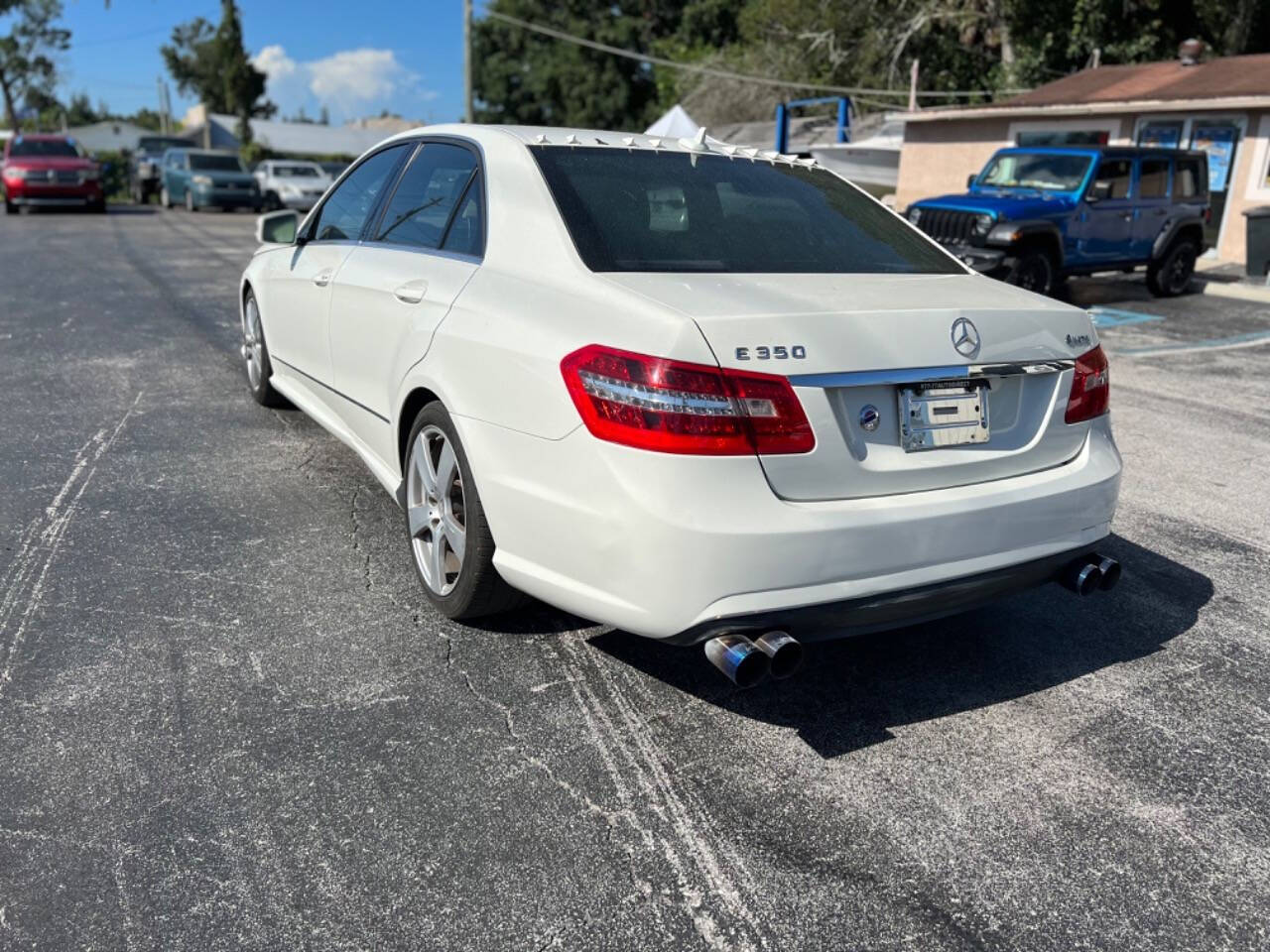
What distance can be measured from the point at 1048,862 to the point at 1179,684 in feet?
Answer: 3.94

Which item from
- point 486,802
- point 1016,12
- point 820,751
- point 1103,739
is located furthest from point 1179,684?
point 1016,12

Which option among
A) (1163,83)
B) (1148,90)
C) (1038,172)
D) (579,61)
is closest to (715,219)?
(1038,172)

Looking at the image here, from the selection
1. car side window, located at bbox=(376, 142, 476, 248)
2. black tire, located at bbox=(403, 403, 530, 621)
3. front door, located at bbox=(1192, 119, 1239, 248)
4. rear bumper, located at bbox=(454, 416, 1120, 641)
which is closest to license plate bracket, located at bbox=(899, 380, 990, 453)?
rear bumper, located at bbox=(454, 416, 1120, 641)

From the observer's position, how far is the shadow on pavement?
3131 mm

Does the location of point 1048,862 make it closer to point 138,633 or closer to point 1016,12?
point 138,633

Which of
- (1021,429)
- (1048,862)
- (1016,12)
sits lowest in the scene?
(1048,862)

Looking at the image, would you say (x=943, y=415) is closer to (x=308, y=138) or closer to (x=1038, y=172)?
(x=1038, y=172)

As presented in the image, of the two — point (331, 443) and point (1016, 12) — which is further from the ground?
point (1016, 12)

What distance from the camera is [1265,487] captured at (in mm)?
5535

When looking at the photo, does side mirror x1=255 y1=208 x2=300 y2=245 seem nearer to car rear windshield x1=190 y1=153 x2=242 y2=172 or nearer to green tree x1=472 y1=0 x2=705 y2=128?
car rear windshield x1=190 y1=153 x2=242 y2=172

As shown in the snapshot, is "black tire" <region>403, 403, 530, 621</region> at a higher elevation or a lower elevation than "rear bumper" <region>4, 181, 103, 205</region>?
lower

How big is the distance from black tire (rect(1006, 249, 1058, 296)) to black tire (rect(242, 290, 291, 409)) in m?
8.25

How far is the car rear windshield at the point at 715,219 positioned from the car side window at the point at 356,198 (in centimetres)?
124

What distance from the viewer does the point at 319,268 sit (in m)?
4.71
